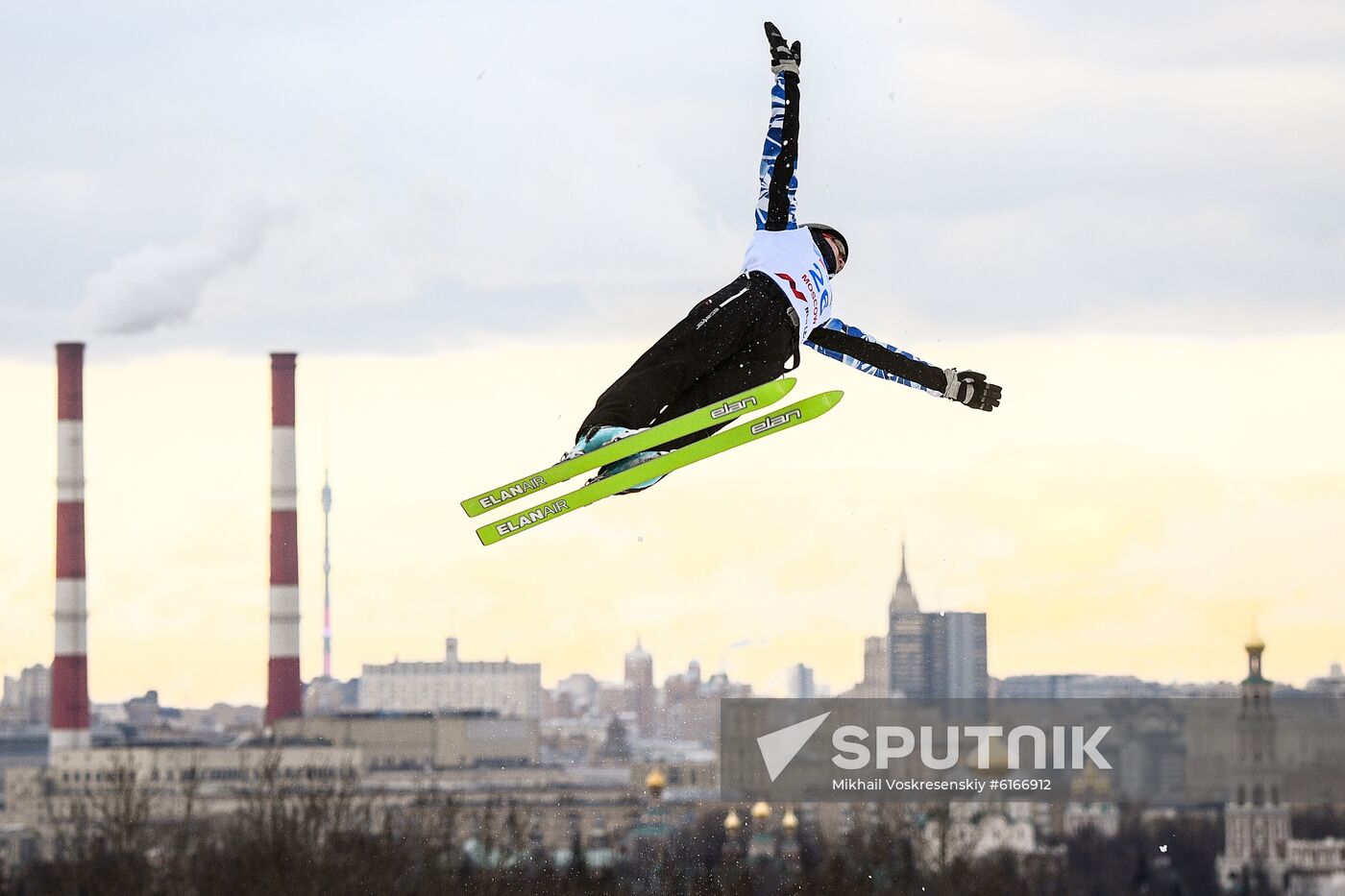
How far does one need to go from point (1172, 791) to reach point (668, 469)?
56510mm

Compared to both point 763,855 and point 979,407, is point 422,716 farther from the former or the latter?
point 979,407

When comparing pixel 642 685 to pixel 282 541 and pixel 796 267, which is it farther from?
pixel 796 267

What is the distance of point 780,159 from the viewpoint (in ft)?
39.3

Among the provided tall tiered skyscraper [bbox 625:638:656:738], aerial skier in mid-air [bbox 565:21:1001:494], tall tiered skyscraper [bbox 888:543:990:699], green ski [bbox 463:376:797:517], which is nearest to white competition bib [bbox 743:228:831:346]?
aerial skier in mid-air [bbox 565:21:1001:494]

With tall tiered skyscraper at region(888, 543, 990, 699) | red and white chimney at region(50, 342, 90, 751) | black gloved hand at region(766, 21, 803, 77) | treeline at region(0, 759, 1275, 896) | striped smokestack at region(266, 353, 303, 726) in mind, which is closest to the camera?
black gloved hand at region(766, 21, 803, 77)

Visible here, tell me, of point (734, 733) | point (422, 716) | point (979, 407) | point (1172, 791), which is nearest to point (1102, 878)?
point (1172, 791)

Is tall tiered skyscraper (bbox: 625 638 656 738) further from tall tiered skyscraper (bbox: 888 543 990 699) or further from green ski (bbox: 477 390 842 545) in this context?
green ski (bbox: 477 390 842 545)

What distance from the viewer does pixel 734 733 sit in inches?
2645

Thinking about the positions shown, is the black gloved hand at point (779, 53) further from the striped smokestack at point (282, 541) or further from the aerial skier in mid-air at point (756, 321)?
the striped smokestack at point (282, 541)

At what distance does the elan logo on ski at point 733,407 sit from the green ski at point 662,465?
0.24 m

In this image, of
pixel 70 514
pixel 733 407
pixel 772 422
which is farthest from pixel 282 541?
pixel 733 407

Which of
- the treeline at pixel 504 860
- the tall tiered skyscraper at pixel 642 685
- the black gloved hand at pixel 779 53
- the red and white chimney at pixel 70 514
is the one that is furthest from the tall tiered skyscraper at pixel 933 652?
the black gloved hand at pixel 779 53

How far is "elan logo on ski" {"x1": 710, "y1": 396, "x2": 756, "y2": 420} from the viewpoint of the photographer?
39.9 ft

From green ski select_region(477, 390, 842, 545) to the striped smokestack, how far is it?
2066 inches
